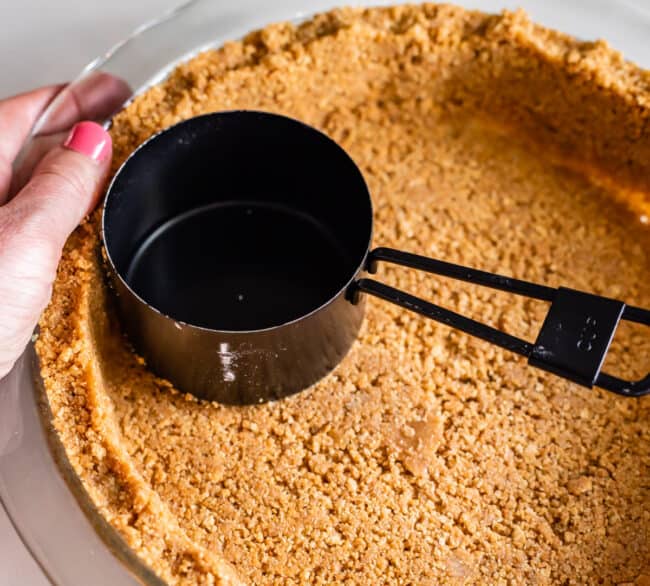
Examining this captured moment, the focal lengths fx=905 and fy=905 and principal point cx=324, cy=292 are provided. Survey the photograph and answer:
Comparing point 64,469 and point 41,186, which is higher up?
point 41,186

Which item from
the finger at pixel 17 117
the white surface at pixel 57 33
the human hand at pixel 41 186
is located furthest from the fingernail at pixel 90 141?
the white surface at pixel 57 33

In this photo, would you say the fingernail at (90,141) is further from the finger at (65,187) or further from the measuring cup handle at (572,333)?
the measuring cup handle at (572,333)

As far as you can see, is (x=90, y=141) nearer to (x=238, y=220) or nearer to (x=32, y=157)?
(x=32, y=157)

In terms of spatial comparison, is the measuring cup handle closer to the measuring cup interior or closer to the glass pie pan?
the measuring cup interior

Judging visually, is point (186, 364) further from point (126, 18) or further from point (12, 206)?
point (126, 18)

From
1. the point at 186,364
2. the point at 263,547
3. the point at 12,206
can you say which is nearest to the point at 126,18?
the point at 12,206

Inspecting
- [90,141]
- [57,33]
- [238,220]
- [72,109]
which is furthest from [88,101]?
[57,33]

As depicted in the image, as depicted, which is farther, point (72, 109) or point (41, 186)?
point (72, 109)
